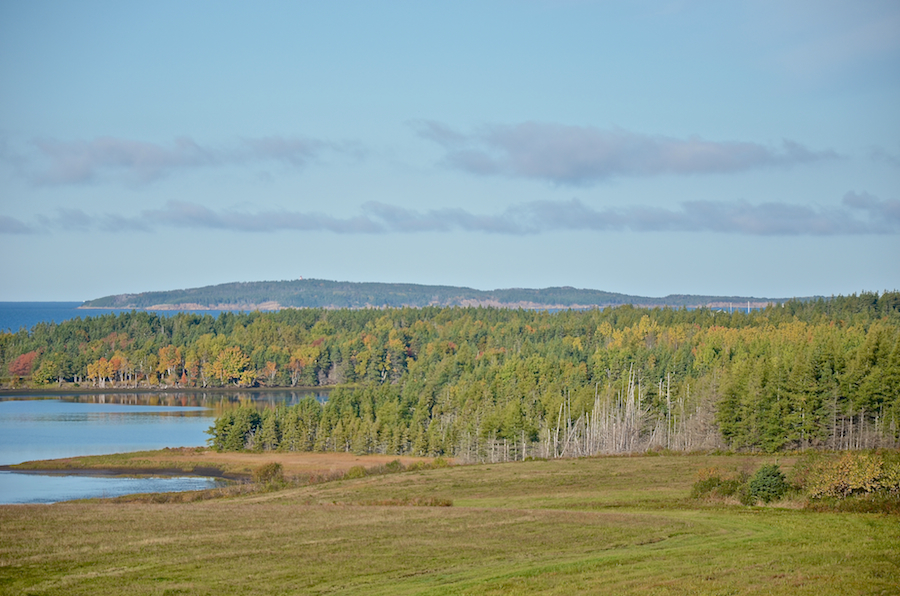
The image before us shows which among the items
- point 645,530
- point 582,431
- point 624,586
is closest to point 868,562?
point 624,586

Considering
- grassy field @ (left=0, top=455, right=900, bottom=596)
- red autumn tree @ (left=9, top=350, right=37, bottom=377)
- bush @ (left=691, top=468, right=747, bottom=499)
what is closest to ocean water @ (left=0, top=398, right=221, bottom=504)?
grassy field @ (left=0, top=455, right=900, bottom=596)

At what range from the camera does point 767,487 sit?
43.4m

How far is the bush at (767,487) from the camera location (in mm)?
43219

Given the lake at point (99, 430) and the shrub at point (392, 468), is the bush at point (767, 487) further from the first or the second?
the lake at point (99, 430)

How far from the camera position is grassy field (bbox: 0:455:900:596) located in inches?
992

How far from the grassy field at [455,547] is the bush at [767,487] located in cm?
163

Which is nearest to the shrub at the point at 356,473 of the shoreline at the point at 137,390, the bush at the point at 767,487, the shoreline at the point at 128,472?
the shoreline at the point at 128,472

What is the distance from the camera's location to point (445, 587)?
83.8 feet

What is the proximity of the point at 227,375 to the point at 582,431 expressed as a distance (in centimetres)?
12183

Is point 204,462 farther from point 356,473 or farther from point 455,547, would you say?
point 455,547

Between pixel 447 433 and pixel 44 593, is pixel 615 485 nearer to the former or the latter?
pixel 44 593

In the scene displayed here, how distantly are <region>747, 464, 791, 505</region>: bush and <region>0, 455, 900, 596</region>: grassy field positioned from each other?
5.34 ft

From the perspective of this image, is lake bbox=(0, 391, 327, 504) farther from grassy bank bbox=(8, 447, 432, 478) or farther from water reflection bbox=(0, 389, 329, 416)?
grassy bank bbox=(8, 447, 432, 478)

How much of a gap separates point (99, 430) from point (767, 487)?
3665 inches
